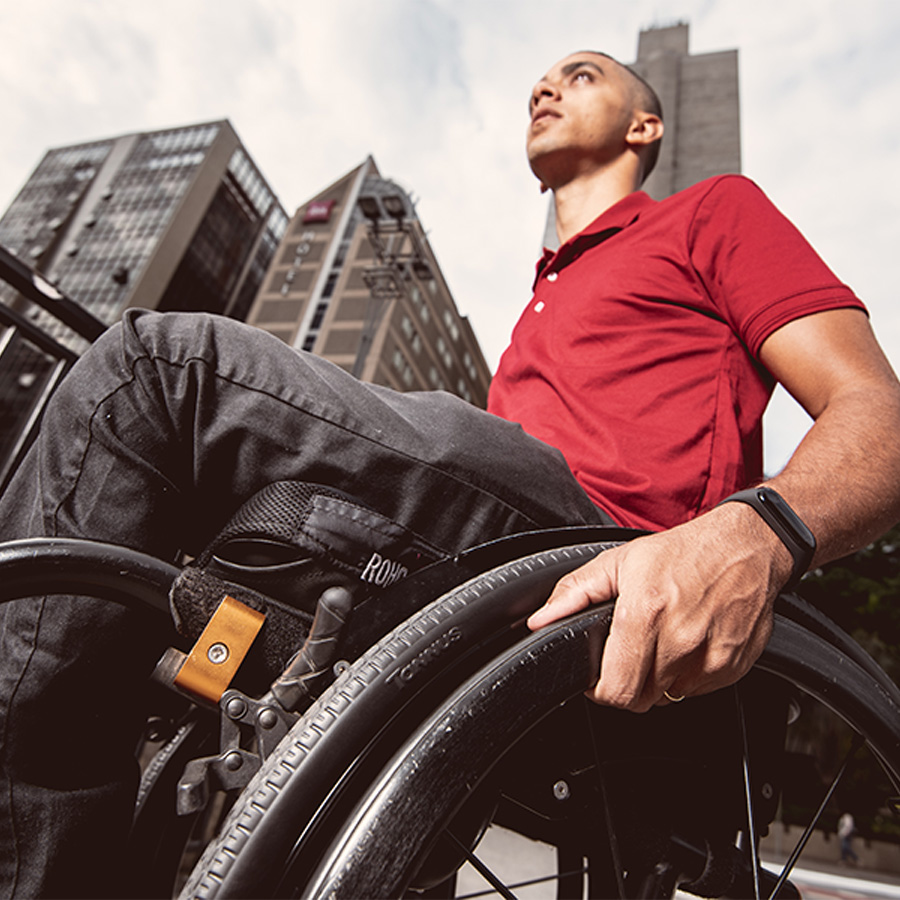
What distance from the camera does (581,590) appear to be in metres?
0.63

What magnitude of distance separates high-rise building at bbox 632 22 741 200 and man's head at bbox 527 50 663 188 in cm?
570

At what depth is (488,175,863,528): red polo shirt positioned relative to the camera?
939 mm

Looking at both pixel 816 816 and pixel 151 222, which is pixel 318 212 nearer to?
pixel 151 222

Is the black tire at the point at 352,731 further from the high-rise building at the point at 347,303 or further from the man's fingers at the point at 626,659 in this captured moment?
the high-rise building at the point at 347,303

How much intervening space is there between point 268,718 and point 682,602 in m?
0.44

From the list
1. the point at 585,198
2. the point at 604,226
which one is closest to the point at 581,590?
the point at 604,226

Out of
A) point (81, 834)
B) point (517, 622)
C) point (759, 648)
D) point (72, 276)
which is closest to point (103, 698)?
point (81, 834)

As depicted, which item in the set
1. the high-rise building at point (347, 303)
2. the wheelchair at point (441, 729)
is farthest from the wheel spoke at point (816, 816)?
the high-rise building at point (347, 303)

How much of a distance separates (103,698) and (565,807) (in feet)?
1.97

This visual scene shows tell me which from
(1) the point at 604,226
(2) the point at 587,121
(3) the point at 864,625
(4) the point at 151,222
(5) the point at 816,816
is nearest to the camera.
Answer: (5) the point at 816,816

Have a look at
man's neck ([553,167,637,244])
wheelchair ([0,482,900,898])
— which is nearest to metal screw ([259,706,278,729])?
wheelchair ([0,482,900,898])

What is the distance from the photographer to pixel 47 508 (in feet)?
2.23

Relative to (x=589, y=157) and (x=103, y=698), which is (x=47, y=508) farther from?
(x=589, y=157)

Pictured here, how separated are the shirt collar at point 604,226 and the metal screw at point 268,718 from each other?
122 cm
